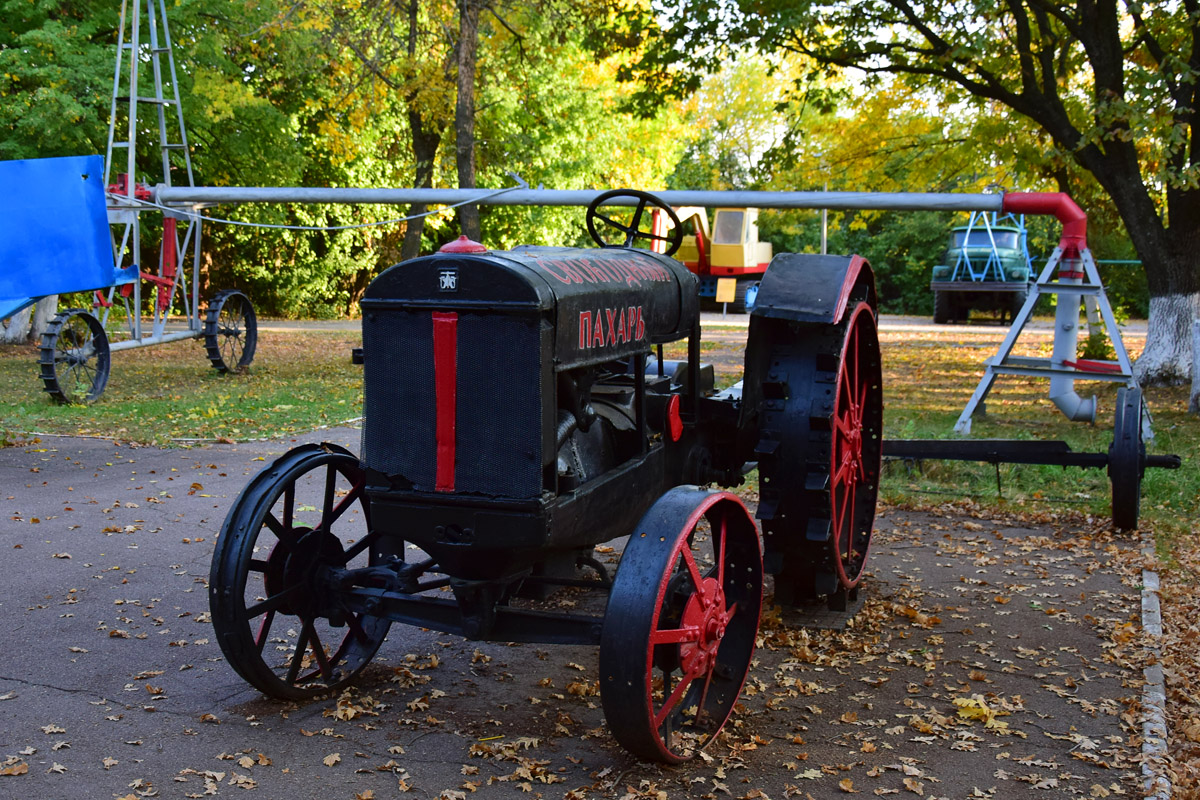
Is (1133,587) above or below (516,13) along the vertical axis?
below

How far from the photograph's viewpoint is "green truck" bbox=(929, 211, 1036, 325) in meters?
24.4

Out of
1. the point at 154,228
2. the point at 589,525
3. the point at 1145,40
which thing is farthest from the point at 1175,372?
the point at 154,228

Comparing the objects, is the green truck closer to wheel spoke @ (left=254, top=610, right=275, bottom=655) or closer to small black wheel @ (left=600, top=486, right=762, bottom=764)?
small black wheel @ (left=600, top=486, right=762, bottom=764)

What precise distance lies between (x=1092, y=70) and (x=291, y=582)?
11.9 m

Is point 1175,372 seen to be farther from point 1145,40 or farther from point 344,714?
point 344,714

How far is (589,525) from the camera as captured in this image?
3842mm

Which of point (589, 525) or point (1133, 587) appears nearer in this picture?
point (589, 525)

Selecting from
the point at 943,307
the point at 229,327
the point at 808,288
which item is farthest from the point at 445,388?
the point at 943,307

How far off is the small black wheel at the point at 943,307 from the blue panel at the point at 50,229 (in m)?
19.6

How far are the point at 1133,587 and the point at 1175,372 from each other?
8.05m

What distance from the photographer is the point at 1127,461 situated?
644 centimetres

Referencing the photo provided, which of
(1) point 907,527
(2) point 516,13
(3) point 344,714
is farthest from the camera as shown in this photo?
(2) point 516,13

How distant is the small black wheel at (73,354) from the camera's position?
1109 centimetres

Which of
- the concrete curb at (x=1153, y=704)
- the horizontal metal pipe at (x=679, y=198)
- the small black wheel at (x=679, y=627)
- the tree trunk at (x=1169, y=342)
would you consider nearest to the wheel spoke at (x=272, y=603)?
the small black wheel at (x=679, y=627)
